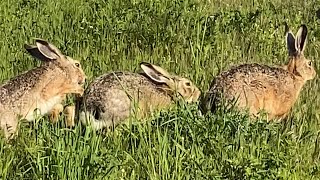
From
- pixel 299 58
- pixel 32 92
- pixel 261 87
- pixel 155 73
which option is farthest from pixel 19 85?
pixel 299 58

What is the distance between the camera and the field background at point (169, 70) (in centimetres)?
477

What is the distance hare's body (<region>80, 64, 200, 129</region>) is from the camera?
6164mm

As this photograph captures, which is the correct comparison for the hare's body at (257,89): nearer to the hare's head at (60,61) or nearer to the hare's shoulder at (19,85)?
the hare's head at (60,61)

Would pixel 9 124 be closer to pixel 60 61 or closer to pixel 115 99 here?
pixel 115 99

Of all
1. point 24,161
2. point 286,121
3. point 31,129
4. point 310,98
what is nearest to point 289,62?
point 310,98

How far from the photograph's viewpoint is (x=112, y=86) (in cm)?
625

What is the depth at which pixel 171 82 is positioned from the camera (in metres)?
6.77

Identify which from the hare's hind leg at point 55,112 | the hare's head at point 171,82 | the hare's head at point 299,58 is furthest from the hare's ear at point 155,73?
the hare's head at point 299,58

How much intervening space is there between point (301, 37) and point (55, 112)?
91.0 inches

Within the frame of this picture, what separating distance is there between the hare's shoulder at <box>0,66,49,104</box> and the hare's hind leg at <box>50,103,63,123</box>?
26cm

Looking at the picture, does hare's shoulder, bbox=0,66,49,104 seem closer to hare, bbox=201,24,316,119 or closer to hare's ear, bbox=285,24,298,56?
hare, bbox=201,24,316,119

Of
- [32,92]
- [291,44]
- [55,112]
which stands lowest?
[55,112]

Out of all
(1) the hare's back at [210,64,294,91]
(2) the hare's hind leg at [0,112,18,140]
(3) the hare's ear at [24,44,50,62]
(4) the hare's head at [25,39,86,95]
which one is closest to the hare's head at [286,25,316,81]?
(1) the hare's back at [210,64,294,91]

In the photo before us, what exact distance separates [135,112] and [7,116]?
964mm
